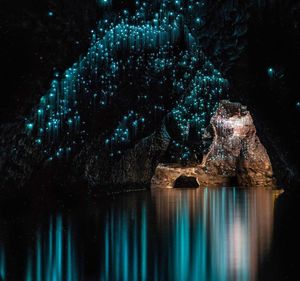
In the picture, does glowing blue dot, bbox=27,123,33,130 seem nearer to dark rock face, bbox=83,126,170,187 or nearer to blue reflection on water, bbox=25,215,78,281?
blue reflection on water, bbox=25,215,78,281

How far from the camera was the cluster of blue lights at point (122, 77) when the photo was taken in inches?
438

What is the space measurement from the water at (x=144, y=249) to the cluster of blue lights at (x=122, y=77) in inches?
154

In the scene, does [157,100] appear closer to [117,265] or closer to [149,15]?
[149,15]

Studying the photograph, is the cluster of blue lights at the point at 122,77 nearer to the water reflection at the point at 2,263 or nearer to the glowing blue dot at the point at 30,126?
the glowing blue dot at the point at 30,126

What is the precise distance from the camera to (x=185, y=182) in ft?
82.6

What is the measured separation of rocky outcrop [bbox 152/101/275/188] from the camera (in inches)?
969

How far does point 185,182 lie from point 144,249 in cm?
2038

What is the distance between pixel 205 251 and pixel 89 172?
1196 centimetres

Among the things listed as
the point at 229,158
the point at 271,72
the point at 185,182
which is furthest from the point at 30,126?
the point at 229,158

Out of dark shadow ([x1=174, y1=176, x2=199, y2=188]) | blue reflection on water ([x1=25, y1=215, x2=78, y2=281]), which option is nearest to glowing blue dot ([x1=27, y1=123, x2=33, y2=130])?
blue reflection on water ([x1=25, y1=215, x2=78, y2=281])

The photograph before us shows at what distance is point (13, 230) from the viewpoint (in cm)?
661

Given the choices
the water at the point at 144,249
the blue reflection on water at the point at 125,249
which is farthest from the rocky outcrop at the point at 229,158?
the blue reflection on water at the point at 125,249

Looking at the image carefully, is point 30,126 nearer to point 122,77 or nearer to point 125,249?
point 122,77

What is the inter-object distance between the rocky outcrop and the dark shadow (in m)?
0.20
